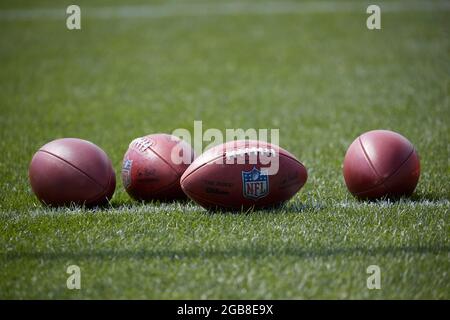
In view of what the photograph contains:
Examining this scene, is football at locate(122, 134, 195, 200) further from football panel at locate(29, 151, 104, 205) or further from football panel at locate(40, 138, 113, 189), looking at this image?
football panel at locate(29, 151, 104, 205)

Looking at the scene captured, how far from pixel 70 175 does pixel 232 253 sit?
4.75ft

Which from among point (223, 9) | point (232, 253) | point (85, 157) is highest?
point (223, 9)

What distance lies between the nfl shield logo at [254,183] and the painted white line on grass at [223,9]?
1262 cm

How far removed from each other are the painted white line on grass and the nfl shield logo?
12.6 meters

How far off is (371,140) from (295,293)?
1935 mm

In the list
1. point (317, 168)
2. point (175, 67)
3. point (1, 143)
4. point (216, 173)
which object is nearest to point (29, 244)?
point (216, 173)

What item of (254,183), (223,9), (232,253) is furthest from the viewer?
(223,9)

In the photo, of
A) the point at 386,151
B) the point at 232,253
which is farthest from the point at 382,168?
the point at 232,253

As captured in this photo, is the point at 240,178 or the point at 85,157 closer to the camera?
the point at 240,178

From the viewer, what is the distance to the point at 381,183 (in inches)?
199

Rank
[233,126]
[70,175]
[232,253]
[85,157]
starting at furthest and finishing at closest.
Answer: [233,126] → [85,157] → [70,175] → [232,253]

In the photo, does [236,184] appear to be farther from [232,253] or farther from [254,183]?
[232,253]

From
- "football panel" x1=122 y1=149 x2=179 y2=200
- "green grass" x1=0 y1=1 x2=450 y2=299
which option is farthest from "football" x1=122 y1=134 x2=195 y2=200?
"green grass" x1=0 y1=1 x2=450 y2=299

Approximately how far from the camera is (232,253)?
4.13 metres
